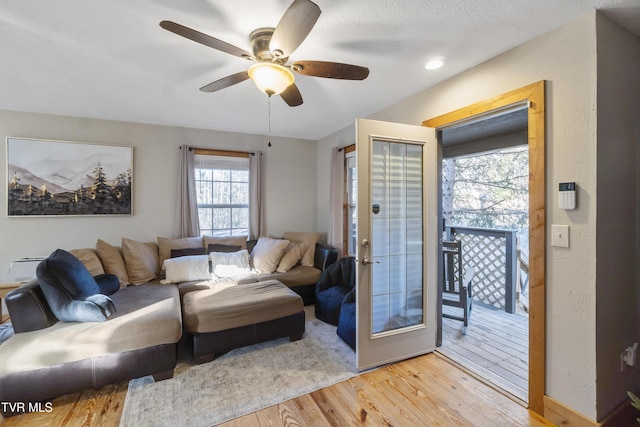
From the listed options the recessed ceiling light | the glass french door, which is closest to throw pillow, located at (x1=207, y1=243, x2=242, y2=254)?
the glass french door

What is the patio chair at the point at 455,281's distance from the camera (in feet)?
10.2

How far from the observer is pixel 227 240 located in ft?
12.8

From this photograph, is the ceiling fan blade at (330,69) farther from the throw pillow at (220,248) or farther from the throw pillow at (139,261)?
the throw pillow at (139,261)

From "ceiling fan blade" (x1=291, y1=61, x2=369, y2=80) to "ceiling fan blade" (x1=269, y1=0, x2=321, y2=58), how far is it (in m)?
0.17

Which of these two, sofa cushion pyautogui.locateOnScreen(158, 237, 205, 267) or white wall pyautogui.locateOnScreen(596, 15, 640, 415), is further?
sofa cushion pyautogui.locateOnScreen(158, 237, 205, 267)

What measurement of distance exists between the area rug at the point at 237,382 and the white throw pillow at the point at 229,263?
1032mm

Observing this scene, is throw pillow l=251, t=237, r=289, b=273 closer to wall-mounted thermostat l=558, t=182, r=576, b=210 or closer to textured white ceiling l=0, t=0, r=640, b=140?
textured white ceiling l=0, t=0, r=640, b=140

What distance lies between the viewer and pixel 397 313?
240 centimetres

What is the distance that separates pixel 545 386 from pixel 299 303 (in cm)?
191

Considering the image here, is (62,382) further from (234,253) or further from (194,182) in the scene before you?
(194,182)

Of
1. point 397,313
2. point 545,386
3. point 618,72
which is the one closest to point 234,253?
point 397,313

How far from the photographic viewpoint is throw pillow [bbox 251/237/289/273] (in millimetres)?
3631

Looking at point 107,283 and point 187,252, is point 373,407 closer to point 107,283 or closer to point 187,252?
point 107,283

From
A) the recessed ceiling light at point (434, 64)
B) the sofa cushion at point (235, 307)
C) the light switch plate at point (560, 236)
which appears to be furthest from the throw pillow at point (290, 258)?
the light switch plate at point (560, 236)
